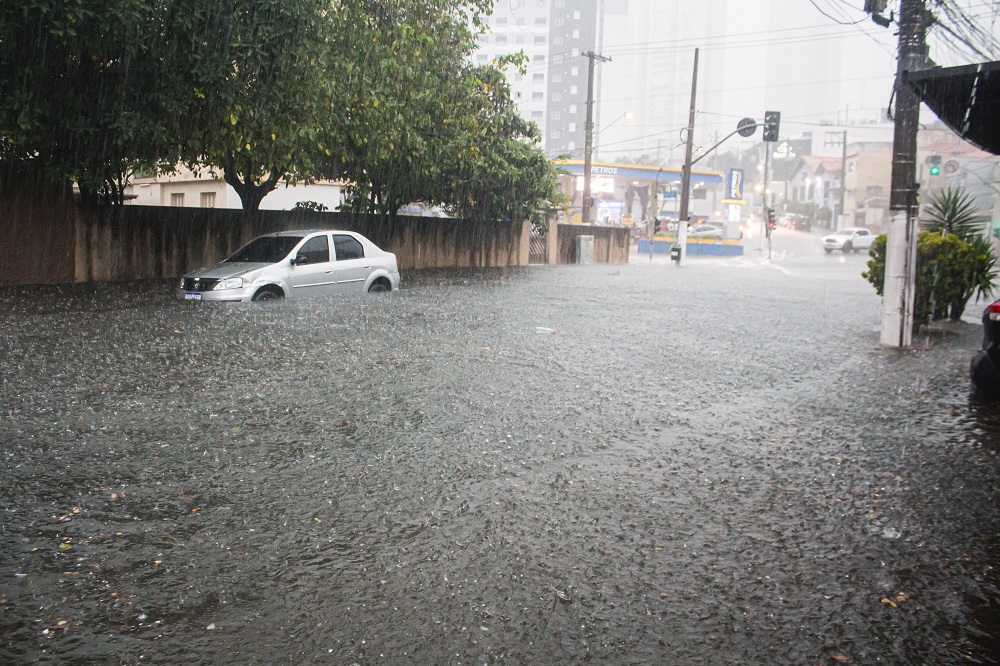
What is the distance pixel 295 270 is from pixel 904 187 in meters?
9.57

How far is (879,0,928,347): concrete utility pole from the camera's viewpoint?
38.5ft

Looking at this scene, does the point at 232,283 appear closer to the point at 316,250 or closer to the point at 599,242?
the point at 316,250

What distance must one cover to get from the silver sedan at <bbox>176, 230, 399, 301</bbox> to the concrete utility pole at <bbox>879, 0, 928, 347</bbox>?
8.92m

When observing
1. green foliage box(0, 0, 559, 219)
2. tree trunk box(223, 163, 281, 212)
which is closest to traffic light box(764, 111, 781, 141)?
green foliage box(0, 0, 559, 219)

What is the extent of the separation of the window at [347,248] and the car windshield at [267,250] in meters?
0.71

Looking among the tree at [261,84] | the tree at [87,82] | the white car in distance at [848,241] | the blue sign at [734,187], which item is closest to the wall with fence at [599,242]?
the tree at [261,84]

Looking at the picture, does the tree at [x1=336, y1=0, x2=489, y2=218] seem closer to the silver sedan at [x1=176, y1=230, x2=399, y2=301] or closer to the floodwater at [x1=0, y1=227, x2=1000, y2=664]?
the silver sedan at [x1=176, y1=230, x2=399, y2=301]

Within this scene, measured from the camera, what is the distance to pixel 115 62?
1427cm

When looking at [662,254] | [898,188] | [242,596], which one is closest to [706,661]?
[242,596]

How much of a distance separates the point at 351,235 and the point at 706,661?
1338 centimetres

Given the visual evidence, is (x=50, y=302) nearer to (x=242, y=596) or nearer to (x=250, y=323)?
(x=250, y=323)

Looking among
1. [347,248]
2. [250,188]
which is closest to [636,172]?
[250,188]

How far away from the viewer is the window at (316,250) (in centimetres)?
1488

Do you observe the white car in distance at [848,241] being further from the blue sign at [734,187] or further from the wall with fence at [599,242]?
the wall with fence at [599,242]
